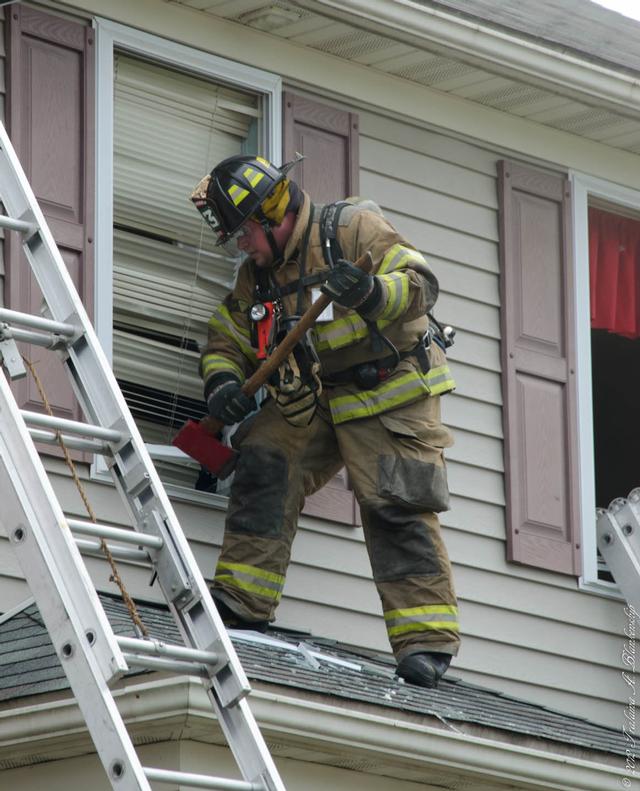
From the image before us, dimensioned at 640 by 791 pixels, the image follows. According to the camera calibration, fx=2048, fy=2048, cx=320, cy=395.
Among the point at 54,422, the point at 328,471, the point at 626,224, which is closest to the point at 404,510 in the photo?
the point at 328,471

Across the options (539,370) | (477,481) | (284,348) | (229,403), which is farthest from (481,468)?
(284,348)

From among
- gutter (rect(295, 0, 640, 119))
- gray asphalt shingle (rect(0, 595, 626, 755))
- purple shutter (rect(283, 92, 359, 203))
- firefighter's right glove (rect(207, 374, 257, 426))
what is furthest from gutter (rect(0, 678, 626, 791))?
gutter (rect(295, 0, 640, 119))

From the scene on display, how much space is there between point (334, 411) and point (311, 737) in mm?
1848

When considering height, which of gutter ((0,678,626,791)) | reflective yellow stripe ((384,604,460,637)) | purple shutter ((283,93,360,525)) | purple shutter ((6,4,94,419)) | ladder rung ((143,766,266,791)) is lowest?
ladder rung ((143,766,266,791))

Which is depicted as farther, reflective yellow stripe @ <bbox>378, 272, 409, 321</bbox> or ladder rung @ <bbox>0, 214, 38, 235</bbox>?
reflective yellow stripe @ <bbox>378, 272, 409, 321</bbox>

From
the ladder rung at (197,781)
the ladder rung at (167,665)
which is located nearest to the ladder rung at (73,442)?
the ladder rung at (167,665)

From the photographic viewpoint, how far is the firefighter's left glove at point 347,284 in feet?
24.0

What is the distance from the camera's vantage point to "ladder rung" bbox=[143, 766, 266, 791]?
5.32 m

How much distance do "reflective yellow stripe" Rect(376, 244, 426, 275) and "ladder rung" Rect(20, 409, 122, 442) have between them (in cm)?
206

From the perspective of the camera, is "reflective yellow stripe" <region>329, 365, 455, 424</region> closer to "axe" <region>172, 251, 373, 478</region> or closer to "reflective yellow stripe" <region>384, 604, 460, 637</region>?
"axe" <region>172, 251, 373, 478</region>

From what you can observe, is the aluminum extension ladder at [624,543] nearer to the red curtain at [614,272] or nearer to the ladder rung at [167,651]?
the red curtain at [614,272]

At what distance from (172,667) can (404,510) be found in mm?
2495

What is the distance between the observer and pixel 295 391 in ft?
25.8

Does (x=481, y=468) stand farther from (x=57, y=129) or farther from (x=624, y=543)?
(x=57, y=129)
